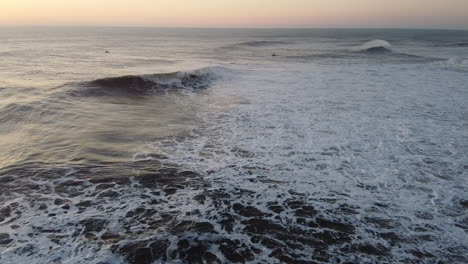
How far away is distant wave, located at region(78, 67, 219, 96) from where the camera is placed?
15273mm

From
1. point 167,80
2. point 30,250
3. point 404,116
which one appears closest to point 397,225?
point 30,250

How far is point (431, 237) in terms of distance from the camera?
443 centimetres

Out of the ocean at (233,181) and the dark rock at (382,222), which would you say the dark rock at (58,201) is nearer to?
the ocean at (233,181)

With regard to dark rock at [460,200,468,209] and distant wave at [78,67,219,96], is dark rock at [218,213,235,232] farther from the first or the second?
distant wave at [78,67,219,96]

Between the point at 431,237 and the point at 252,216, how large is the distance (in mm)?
2530

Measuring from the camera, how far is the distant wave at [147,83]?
15273 mm

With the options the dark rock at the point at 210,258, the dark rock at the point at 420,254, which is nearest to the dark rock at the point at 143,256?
the dark rock at the point at 210,258

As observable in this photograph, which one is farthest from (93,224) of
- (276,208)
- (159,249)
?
(276,208)

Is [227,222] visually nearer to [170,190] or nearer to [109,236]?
[170,190]

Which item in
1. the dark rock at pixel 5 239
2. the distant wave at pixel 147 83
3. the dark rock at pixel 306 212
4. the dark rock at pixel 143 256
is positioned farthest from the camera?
the distant wave at pixel 147 83

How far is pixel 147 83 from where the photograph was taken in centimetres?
1744

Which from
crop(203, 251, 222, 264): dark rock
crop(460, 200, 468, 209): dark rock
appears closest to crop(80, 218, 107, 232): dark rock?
crop(203, 251, 222, 264): dark rock

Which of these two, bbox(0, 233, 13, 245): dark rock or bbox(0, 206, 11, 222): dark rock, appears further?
bbox(0, 206, 11, 222): dark rock

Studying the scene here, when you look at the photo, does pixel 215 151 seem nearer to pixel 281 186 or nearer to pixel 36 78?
pixel 281 186
